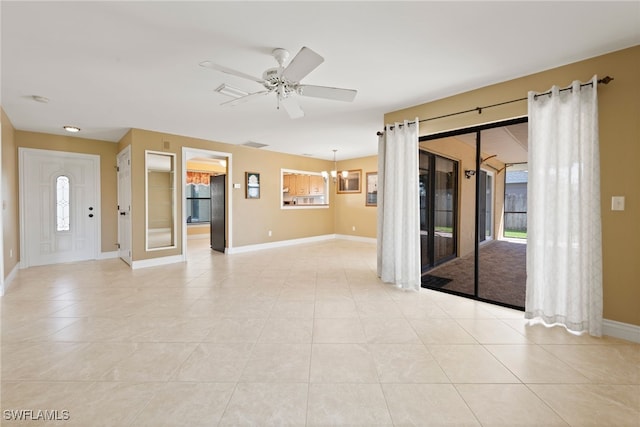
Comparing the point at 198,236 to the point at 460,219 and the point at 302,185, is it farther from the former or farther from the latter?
the point at 460,219

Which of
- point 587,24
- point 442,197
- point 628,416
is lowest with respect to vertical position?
point 628,416

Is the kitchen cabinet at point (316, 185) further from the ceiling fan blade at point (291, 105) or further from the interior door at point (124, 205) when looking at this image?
the ceiling fan blade at point (291, 105)

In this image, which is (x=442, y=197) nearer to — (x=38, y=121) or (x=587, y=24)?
(x=587, y=24)

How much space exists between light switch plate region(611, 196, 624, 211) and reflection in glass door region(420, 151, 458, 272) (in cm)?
242

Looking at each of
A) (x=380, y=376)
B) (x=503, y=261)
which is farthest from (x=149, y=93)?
(x=503, y=261)

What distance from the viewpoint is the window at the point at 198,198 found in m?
9.27

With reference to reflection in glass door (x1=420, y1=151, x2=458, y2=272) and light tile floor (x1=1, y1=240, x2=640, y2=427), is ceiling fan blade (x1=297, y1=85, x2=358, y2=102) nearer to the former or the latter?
light tile floor (x1=1, y1=240, x2=640, y2=427)

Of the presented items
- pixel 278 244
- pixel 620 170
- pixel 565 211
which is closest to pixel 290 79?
pixel 565 211

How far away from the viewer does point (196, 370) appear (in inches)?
79.8

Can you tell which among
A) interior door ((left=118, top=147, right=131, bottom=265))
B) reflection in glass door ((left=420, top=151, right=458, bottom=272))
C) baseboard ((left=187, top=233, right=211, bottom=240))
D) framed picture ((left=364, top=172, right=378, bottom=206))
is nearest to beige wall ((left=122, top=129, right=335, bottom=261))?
interior door ((left=118, top=147, right=131, bottom=265))

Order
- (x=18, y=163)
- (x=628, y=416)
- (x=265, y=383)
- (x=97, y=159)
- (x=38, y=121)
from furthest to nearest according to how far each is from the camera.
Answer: (x=97, y=159), (x=18, y=163), (x=38, y=121), (x=265, y=383), (x=628, y=416)

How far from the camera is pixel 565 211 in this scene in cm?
267

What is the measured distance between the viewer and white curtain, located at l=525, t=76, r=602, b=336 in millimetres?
2510

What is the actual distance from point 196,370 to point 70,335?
1.50 metres
